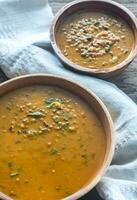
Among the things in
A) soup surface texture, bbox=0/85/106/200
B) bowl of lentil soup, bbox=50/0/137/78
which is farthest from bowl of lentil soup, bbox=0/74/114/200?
bowl of lentil soup, bbox=50/0/137/78

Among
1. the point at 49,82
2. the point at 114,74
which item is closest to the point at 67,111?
the point at 49,82

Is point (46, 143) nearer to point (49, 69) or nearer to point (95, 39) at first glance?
point (49, 69)

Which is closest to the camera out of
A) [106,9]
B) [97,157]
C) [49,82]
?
[97,157]

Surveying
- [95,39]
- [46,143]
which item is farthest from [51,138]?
[95,39]

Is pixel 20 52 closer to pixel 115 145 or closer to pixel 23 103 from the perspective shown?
pixel 23 103

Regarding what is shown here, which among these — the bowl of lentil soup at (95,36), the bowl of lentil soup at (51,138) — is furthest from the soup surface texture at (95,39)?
the bowl of lentil soup at (51,138)

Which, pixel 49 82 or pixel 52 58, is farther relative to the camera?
pixel 52 58
